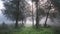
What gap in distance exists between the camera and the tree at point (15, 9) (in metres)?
2.59

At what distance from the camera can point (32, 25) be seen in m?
2.59

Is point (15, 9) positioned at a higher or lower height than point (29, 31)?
higher

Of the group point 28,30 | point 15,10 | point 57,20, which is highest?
point 15,10

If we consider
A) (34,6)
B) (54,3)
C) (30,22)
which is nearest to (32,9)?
(34,6)

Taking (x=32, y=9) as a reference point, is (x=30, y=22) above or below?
below

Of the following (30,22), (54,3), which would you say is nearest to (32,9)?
(30,22)

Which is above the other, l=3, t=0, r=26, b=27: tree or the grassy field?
l=3, t=0, r=26, b=27: tree

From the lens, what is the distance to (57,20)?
103 inches

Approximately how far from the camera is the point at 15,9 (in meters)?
2.61

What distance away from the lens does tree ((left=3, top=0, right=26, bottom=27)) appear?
2.59 meters

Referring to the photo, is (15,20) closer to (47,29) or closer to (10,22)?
(10,22)

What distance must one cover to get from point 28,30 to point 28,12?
323 mm

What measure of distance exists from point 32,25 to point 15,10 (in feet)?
1.33

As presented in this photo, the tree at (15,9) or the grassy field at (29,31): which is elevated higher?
the tree at (15,9)
